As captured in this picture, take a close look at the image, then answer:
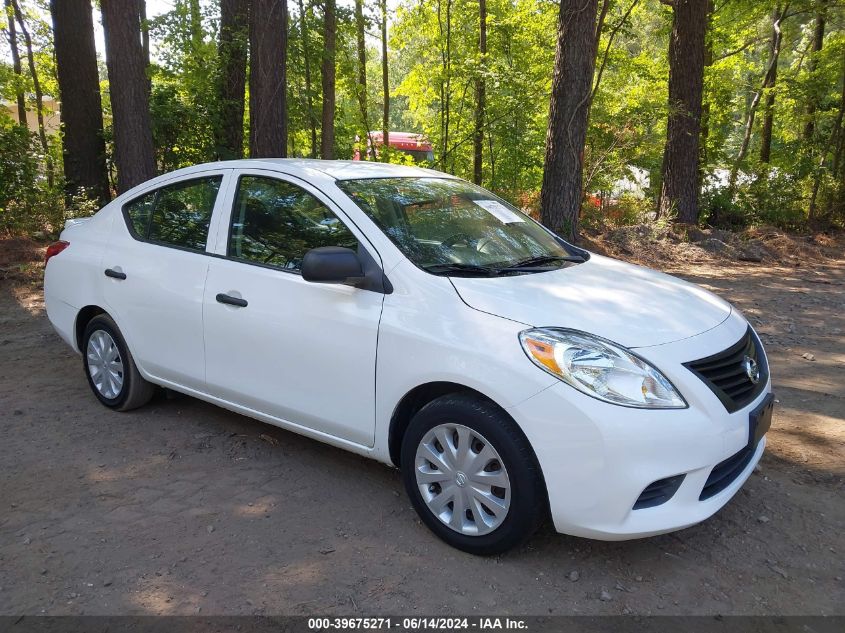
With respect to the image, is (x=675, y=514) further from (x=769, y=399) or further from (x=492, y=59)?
(x=492, y=59)

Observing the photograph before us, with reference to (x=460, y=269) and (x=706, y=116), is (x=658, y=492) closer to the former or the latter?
(x=460, y=269)

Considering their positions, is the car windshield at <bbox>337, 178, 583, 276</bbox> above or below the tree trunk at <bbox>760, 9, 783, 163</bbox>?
below

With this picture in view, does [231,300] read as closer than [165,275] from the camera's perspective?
Yes

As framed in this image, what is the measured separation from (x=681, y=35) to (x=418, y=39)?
904 centimetres

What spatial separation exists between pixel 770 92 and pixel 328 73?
11.3 meters

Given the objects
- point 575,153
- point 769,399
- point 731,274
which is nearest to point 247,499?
point 769,399

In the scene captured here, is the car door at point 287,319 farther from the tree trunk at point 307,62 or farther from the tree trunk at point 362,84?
the tree trunk at point 362,84

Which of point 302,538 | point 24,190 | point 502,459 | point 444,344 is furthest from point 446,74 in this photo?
point 502,459

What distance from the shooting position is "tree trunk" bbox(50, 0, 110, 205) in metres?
11.2

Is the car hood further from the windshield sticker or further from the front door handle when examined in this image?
the front door handle

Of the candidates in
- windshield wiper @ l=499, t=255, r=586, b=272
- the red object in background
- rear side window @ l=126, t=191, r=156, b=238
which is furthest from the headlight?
the red object in background

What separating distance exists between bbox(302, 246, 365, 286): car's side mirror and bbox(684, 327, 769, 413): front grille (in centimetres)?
154

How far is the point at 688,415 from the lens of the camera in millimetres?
2730

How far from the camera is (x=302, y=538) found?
3.26m
